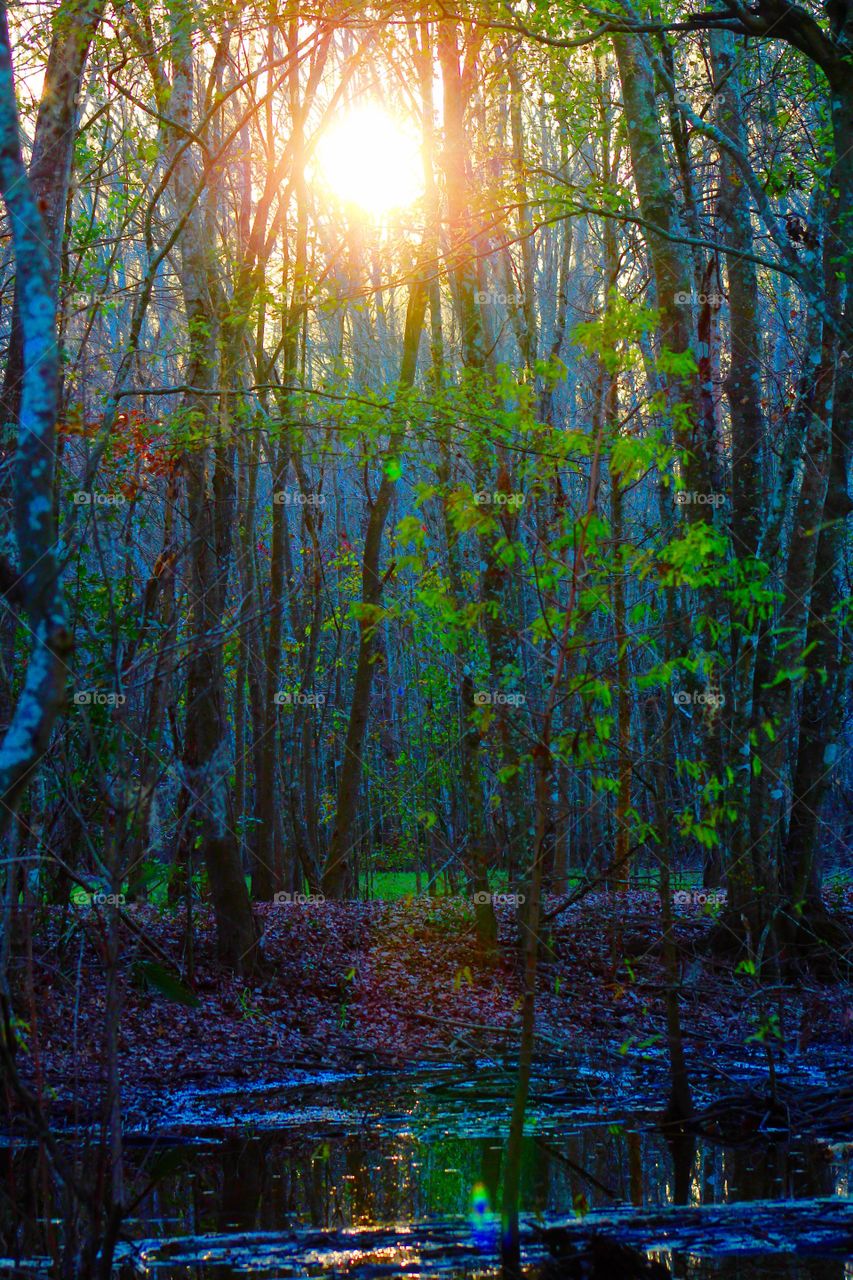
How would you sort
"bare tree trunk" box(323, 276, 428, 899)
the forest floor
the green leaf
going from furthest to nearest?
1. "bare tree trunk" box(323, 276, 428, 899)
2. the green leaf
3. the forest floor

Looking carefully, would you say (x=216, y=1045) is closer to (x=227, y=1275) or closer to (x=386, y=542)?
(x=227, y=1275)

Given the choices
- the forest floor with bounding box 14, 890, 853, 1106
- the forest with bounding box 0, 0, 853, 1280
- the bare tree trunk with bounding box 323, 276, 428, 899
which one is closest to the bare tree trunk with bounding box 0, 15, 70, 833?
the forest with bounding box 0, 0, 853, 1280

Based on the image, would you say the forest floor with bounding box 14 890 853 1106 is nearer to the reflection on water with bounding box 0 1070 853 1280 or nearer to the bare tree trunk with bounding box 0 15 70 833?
the reflection on water with bounding box 0 1070 853 1280

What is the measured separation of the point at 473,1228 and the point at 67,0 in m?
8.43

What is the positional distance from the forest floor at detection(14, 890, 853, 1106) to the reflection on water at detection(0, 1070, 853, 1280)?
2.39 ft

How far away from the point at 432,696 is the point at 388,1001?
7.54 m

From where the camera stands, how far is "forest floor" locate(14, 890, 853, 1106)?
9102mm

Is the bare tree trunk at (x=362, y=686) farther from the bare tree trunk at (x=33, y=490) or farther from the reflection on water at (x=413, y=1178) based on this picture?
the bare tree trunk at (x=33, y=490)

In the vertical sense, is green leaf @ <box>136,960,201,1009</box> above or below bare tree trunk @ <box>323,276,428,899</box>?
below

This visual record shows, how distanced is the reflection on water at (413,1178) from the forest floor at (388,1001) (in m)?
0.73

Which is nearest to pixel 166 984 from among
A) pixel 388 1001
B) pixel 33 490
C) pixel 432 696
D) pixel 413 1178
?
pixel 388 1001

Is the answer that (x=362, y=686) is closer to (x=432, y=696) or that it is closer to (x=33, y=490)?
(x=432, y=696)

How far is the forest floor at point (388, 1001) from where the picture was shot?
29.9ft

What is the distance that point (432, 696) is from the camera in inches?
733
